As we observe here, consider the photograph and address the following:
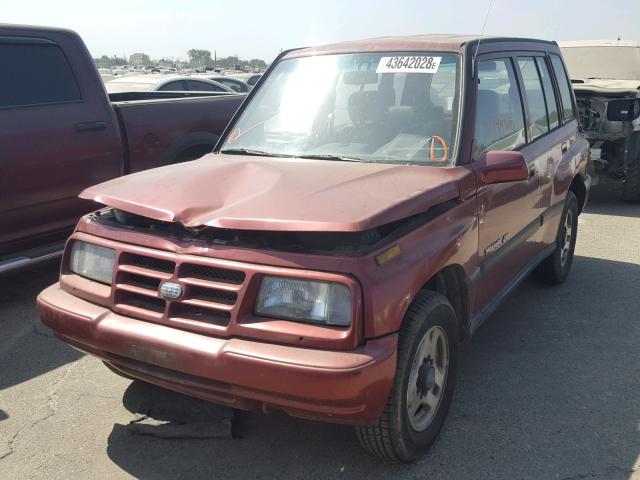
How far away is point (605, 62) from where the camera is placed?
10.1m

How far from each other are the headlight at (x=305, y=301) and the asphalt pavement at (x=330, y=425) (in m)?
0.84

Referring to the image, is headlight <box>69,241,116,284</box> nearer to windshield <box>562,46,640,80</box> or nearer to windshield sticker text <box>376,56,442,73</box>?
windshield sticker text <box>376,56,442,73</box>

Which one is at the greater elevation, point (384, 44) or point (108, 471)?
point (384, 44)

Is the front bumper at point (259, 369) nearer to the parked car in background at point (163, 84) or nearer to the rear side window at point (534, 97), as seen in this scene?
the rear side window at point (534, 97)

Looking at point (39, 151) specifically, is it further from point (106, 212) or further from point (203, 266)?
point (203, 266)

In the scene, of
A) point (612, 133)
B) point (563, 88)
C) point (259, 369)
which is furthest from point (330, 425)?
point (612, 133)

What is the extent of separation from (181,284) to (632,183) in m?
7.45

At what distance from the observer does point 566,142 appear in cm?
489

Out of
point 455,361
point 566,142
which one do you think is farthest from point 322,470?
point 566,142

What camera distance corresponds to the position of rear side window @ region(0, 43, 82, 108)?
4867 mm

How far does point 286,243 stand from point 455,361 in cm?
112

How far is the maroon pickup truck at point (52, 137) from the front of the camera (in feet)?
15.5

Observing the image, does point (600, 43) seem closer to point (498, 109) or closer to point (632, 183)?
point (632, 183)

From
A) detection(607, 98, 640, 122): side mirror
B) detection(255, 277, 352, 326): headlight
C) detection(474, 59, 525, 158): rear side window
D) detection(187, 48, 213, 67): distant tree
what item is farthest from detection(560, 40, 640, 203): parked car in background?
detection(187, 48, 213, 67): distant tree
